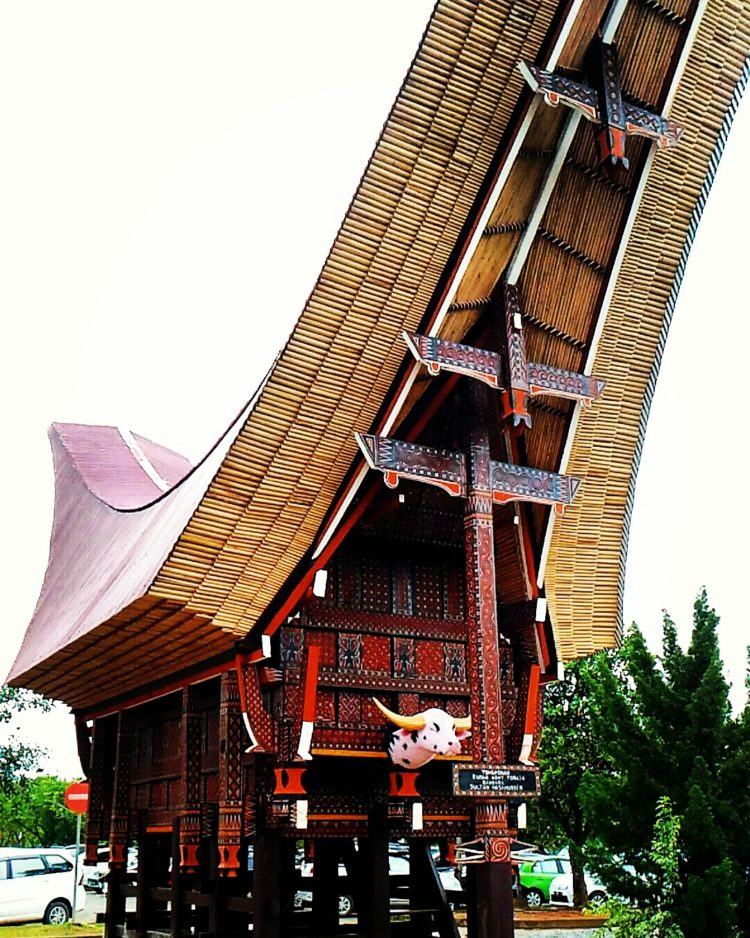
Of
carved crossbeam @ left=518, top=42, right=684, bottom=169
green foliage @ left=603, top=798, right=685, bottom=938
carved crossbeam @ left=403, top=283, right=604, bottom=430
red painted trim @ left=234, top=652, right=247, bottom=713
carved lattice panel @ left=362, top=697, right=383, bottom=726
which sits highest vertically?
carved crossbeam @ left=518, top=42, right=684, bottom=169

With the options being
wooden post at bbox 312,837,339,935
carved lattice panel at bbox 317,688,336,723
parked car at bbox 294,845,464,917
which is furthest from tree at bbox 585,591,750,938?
carved lattice panel at bbox 317,688,336,723

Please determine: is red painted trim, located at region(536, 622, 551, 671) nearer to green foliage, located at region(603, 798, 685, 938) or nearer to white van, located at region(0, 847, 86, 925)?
green foliage, located at region(603, 798, 685, 938)

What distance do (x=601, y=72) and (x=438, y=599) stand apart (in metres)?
4.46

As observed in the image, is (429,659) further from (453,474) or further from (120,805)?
(120,805)

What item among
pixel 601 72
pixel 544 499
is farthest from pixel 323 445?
pixel 601 72

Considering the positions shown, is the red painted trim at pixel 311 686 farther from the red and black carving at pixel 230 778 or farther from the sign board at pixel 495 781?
the sign board at pixel 495 781

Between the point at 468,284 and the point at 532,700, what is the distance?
11.6ft

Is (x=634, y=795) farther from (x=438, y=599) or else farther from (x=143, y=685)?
(x=143, y=685)

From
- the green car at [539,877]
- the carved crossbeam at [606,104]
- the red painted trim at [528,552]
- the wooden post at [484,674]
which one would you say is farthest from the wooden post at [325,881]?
the green car at [539,877]

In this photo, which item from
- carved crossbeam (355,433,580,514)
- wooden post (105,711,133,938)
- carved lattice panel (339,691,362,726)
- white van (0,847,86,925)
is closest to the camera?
carved crossbeam (355,433,580,514)

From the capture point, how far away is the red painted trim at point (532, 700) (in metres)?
8.83

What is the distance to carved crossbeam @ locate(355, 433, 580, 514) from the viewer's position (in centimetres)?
769

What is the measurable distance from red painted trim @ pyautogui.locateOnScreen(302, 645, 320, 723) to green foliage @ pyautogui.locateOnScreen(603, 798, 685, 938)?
3.60 meters

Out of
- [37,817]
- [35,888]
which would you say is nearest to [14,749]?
[35,888]
